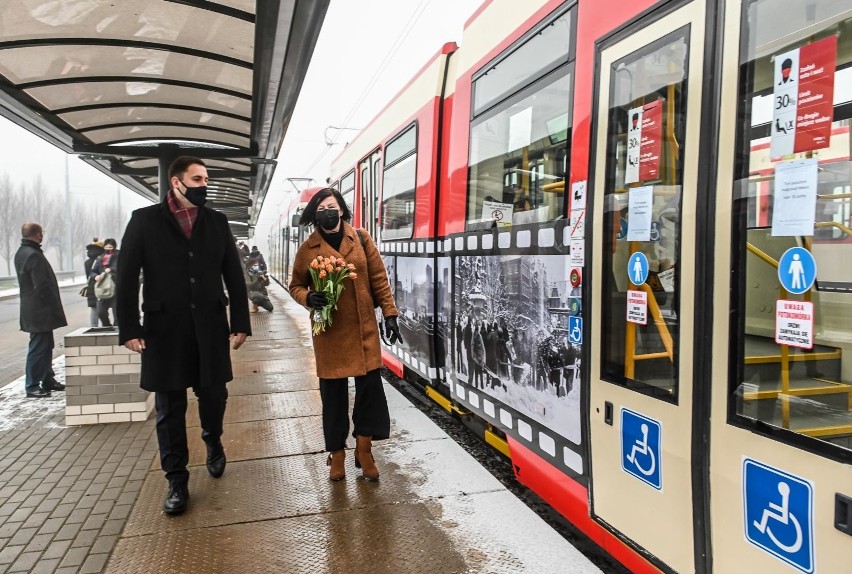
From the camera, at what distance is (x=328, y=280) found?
3.53 meters

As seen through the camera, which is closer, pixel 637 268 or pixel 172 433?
pixel 637 268

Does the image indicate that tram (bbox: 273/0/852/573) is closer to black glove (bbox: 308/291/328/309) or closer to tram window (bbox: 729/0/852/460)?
tram window (bbox: 729/0/852/460)

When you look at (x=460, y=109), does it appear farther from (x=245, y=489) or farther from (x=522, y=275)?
(x=245, y=489)

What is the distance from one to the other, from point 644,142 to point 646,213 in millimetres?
287

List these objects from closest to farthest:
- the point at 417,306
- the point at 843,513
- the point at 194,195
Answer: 1. the point at 843,513
2. the point at 194,195
3. the point at 417,306

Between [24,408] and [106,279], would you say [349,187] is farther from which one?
[24,408]

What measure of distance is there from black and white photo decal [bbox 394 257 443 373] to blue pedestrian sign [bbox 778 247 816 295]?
10.9ft

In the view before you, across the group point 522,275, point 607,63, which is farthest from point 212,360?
point 607,63

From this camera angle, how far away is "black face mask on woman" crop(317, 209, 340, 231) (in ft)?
12.0

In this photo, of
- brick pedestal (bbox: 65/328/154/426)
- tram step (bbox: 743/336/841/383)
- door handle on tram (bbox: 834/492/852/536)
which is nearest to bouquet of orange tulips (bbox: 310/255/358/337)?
tram step (bbox: 743/336/841/383)

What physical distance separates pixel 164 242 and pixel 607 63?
2564 mm

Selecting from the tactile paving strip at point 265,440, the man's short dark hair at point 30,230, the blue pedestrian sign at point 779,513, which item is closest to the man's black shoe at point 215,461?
the tactile paving strip at point 265,440

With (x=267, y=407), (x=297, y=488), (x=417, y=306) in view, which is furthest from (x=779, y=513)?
(x=267, y=407)

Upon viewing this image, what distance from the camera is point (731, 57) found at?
1909 millimetres
